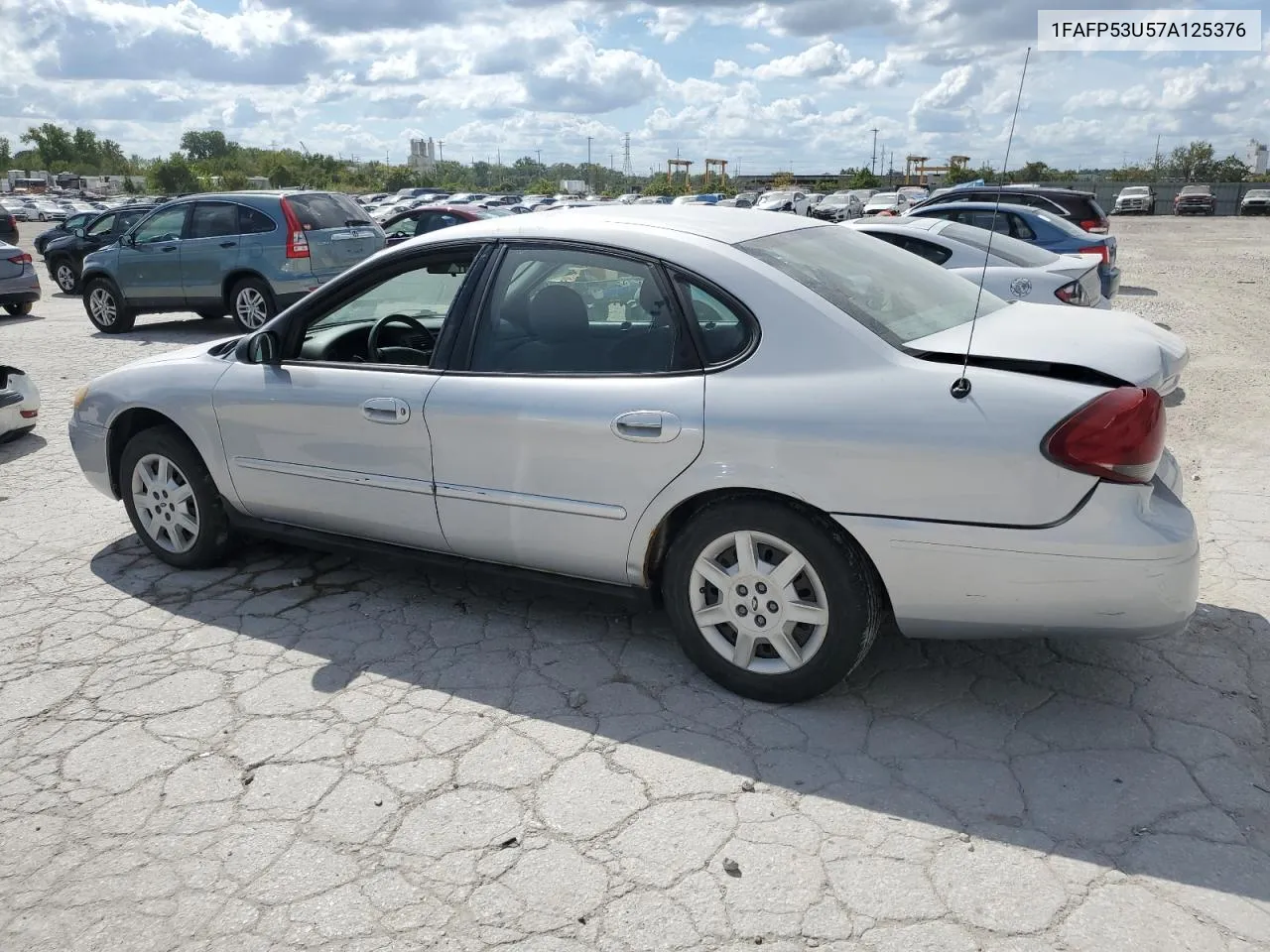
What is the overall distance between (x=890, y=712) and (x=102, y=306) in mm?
13276

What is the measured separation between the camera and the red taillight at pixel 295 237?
12430 millimetres

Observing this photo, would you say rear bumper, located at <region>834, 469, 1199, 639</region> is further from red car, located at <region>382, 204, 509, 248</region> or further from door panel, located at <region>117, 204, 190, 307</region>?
red car, located at <region>382, 204, 509, 248</region>

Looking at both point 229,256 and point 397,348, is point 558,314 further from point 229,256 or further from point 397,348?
point 229,256

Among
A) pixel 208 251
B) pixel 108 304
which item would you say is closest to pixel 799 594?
pixel 208 251

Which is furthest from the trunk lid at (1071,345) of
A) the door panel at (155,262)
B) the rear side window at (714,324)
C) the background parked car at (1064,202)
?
the background parked car at (1064,202)

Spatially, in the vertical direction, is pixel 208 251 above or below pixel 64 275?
above

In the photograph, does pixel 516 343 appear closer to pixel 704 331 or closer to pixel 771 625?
pixel 704 331

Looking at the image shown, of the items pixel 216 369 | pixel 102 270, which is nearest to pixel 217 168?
pixel 102 270

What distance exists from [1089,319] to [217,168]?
10859 centimetres

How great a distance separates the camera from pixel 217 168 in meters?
100

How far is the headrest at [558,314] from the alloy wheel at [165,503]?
77.6 inches

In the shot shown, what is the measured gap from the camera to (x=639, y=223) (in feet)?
12.7

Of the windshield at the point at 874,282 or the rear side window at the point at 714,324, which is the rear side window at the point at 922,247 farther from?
the rear side window at the point at 714,324

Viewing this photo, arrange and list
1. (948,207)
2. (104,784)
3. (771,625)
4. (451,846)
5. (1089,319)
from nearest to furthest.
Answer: (451,846) → (104,784) → (771,625) → (1089,319) → (948,207)
